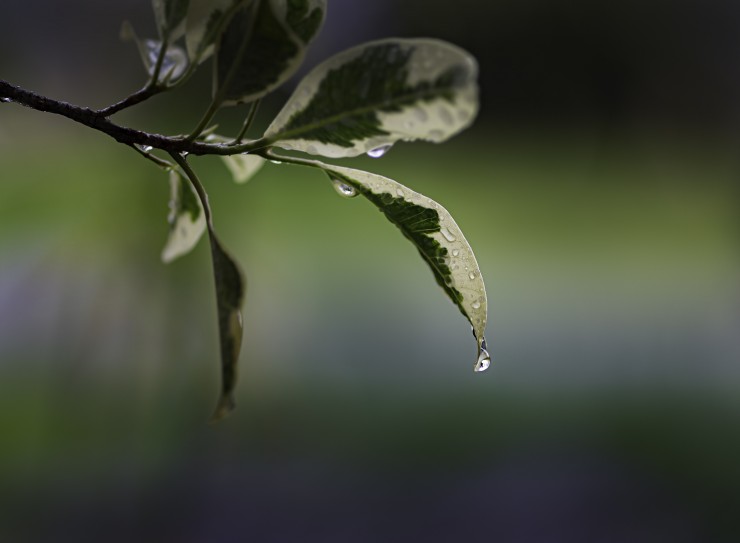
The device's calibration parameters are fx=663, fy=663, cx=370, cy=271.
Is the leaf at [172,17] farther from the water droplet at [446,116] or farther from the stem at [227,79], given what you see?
the water droplet at [446,116]

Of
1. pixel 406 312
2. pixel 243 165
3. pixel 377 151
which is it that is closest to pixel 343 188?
pixel 377 151

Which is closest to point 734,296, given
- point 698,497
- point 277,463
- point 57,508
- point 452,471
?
point 698,497

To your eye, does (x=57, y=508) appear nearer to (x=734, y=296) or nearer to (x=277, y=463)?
→ (x=277, y=463)

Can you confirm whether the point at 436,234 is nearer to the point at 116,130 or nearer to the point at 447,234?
the point at 447,234

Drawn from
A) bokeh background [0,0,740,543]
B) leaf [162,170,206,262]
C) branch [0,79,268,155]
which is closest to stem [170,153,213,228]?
branch [0,79,268,155]

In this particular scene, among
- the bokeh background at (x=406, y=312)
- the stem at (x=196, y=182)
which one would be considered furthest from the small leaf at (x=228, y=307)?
the bokeh background at (x=406, y=312)

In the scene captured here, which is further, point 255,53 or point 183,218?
point 183,218
